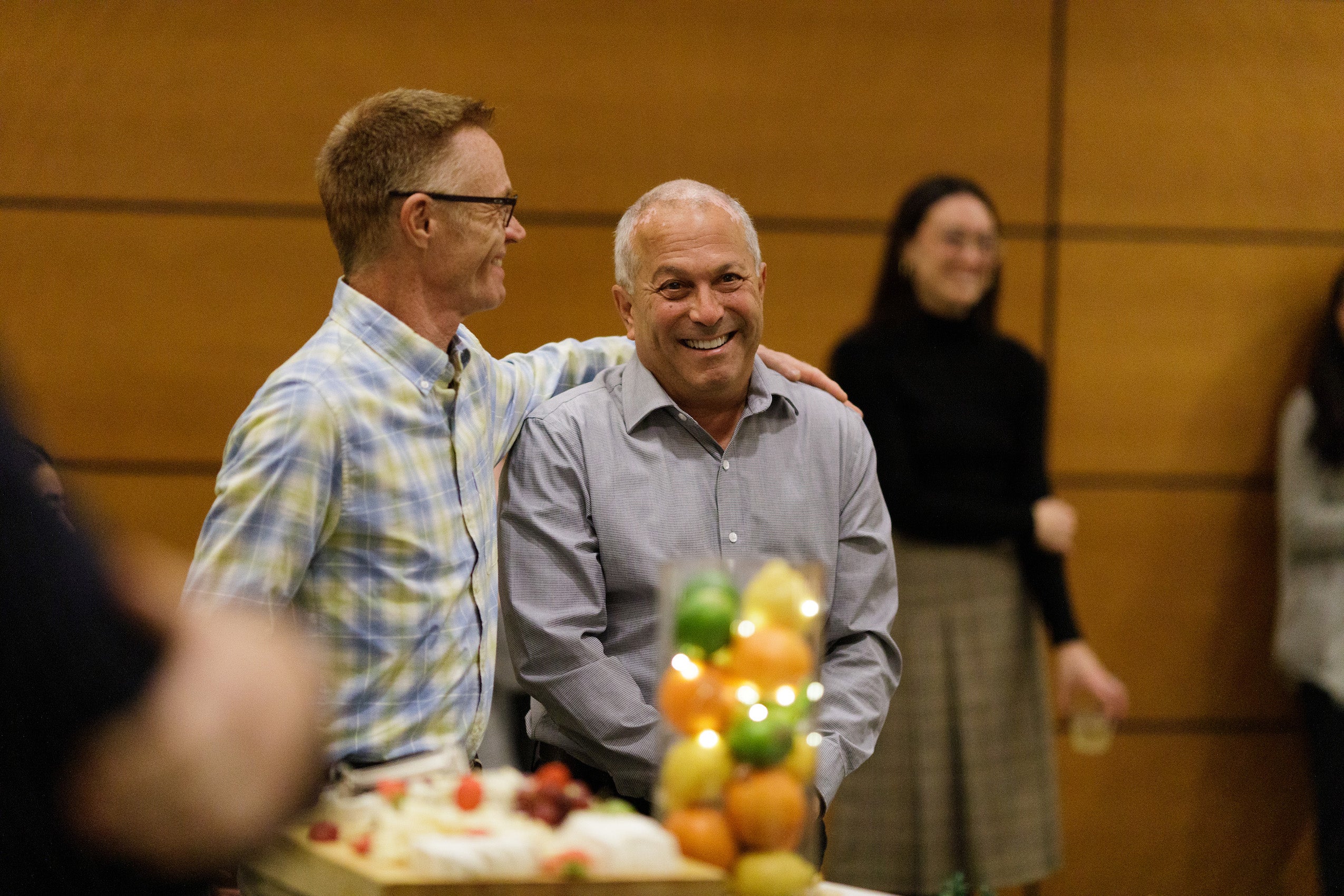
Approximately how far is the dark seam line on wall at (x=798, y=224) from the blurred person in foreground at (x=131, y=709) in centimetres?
287

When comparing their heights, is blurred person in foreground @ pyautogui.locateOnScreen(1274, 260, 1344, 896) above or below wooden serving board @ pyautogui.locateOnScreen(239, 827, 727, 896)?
below

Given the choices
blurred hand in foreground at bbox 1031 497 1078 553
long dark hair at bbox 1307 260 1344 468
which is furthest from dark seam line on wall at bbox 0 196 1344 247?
blurred hand in foreground at bbox 1031 497 1078 553

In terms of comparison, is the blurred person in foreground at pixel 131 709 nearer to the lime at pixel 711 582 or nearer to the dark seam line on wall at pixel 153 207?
the lime at pixel 711 582

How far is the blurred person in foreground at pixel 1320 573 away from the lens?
347 cm

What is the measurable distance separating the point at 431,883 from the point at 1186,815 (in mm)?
3362

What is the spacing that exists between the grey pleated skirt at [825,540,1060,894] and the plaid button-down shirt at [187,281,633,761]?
1531mm

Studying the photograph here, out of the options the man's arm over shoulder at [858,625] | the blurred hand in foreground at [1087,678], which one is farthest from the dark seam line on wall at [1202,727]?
the man's arm over shoulder at [858,625]

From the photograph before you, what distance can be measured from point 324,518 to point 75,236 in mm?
2351

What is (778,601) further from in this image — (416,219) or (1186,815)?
(1186,815)

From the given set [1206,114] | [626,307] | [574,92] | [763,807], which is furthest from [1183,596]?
[763,807]

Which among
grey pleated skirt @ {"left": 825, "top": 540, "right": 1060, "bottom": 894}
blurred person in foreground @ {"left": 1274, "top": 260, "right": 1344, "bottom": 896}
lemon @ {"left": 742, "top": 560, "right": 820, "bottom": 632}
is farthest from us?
blurred person in foreground @ {"left": 1274, "top": 260, "right": 1344, "bottom": 896}

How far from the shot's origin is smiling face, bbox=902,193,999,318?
308 cm

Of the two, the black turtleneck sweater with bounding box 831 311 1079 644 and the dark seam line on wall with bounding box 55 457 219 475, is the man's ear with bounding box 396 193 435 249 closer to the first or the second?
the black turtleneck sweater with bounding box 831 311 1079 644

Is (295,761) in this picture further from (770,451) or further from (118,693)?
(770,451)
